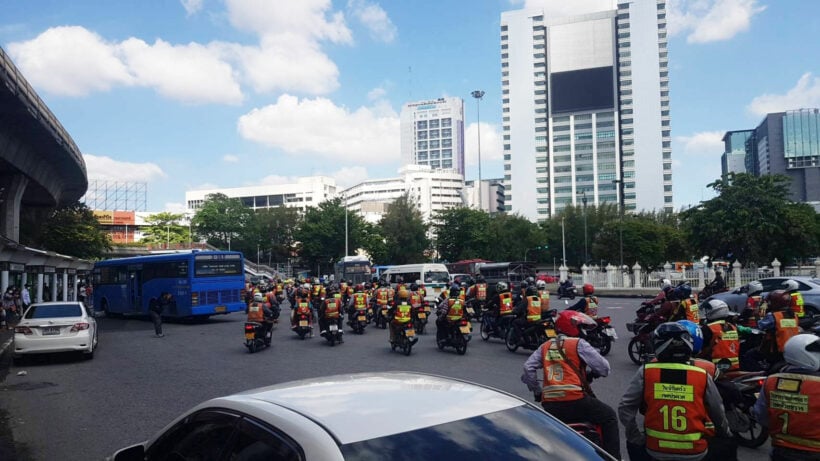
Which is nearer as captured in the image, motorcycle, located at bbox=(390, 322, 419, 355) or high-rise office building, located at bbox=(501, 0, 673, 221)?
motorcycle, located at bbox=(390, 322, 419, 355)

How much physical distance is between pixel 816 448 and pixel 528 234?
67.1 meters

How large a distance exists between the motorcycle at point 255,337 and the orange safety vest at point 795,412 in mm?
13182

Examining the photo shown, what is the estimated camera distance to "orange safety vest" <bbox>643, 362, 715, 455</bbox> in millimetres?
4027

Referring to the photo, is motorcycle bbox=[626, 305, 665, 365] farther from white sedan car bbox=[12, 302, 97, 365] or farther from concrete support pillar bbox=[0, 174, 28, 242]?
concrete support pillar bbox=[0, 174, 28, 242]

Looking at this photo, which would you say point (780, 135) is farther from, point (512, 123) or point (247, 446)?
point (247, 446)

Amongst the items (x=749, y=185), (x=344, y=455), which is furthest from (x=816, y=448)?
(x=749, y=185)

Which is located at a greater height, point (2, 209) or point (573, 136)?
point (573, 136)

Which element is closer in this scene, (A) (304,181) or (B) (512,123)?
(B) (512,123)

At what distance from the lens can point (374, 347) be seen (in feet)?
54.0

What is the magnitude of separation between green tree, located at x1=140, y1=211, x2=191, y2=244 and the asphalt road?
86.1 metres

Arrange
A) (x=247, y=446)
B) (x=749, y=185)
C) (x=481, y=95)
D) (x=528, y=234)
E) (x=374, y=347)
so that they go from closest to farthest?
(x=247, y=446)
(x=374, y=347)
(x=749, y=185)
(x=528, y=234)
(x=481, y=95)

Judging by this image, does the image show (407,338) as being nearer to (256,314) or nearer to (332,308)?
(332,308)

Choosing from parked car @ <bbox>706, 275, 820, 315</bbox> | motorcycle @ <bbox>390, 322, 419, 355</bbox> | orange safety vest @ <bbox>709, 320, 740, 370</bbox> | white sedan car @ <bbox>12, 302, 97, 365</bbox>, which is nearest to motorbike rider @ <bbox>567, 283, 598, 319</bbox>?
motorcycle @ <bbox>390, 322, 419, 355</bbox>

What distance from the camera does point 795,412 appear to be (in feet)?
13.1
